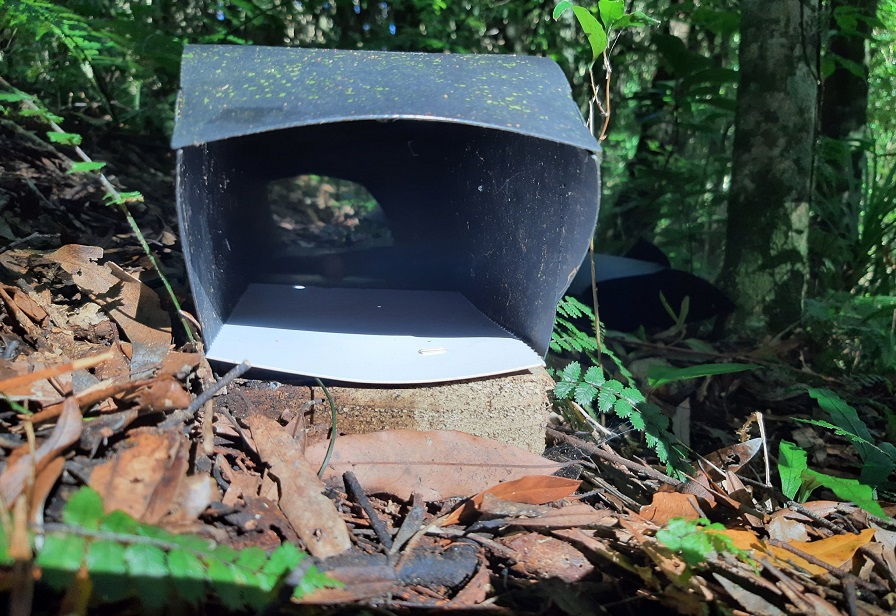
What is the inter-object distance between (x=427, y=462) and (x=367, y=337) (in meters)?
0.55

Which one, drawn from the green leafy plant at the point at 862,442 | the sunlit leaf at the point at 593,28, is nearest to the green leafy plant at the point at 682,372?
the green leafy plant at the point at 862,442

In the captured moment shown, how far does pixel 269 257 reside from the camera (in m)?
3.09

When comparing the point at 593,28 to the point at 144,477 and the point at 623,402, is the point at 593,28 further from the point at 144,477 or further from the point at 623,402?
the point at 144,477

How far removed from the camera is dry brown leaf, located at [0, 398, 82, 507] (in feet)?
3.27

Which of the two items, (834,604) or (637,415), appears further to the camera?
(637,415)

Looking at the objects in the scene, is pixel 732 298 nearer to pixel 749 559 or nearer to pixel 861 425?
pixel 861 425

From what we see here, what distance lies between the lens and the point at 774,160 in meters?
2.99

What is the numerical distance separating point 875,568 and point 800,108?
2270 millimetres

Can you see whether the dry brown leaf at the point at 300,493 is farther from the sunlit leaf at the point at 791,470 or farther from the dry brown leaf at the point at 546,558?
the sunlit leaf at the point at 791,470

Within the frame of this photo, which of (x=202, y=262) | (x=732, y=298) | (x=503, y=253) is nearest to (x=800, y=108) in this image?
(x=732, y=298)

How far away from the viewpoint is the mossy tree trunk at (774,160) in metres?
2.94

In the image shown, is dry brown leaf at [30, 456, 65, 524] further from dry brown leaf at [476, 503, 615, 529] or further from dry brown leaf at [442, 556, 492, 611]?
dry brown leaf at [476, 503, 615, 529]

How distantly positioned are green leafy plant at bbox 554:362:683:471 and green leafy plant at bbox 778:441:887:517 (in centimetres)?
29

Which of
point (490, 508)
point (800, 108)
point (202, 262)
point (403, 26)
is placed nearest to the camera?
point (490, 508)
